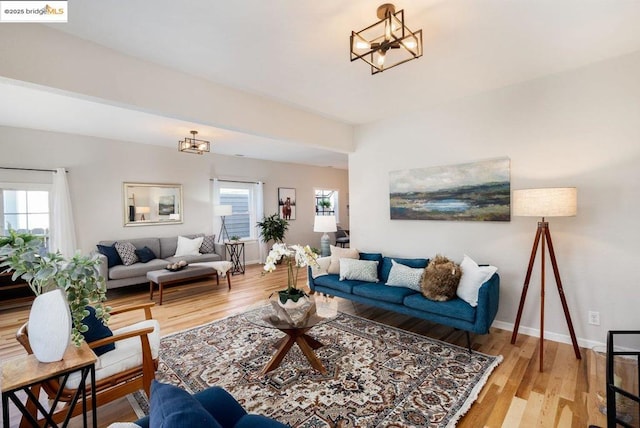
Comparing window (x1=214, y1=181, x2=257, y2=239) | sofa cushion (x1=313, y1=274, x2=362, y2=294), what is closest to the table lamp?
window (x1=214, y1=181, x2=257, y2=239)

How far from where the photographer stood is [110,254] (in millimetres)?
4883

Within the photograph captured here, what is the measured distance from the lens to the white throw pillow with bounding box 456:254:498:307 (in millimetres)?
2783

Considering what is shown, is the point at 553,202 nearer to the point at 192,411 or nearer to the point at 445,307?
the point at 445,307

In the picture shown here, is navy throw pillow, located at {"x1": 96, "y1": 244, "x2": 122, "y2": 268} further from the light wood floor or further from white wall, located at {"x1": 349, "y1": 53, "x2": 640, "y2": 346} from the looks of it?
white wall, located at {"x1": 349, "y1": 53, "x2": 640, "y2": 346}

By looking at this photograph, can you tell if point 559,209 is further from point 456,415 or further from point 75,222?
point 75,222

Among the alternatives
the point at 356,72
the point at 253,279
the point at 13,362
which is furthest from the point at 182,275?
the point at 356,72

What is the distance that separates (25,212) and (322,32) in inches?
214

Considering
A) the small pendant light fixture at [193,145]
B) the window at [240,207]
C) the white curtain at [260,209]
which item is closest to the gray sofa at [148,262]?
the window at [240,207]

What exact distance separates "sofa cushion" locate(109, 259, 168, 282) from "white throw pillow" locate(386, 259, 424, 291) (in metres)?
3.91

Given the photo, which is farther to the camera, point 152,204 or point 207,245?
point 207,245

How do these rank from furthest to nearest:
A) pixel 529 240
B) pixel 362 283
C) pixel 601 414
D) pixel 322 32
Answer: pixel 362 283 → pixel 529 240 → pixel 322 32 → pixel 601 414

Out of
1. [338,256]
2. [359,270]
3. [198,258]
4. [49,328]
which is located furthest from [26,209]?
[359,270]

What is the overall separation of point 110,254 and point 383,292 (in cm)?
452

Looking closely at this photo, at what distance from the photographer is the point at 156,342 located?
2217 mm
